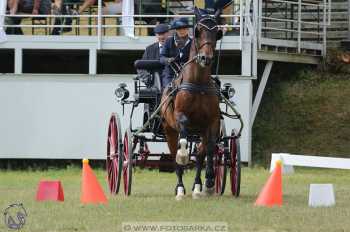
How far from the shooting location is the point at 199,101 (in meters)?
14.3

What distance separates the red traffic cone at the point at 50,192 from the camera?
47.6ft

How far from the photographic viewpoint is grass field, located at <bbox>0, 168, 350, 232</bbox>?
458 inches

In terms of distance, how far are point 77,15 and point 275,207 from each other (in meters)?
10.6

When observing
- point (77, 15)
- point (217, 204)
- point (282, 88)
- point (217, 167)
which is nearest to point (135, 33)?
point (77, 15)

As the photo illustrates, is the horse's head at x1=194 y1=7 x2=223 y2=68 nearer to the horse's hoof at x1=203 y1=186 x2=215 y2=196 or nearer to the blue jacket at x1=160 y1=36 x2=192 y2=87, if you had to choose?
the blue jacket at x1=160 y1=36 x2=192 y2=87

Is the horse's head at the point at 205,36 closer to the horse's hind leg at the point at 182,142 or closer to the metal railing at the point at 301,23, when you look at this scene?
the horse's hind leg at the point at 182,142

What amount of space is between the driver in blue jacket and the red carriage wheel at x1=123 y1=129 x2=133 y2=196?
852 mm

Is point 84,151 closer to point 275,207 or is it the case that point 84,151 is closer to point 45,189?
point 45,189

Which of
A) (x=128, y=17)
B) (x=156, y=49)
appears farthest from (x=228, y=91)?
(x=128, y=17)

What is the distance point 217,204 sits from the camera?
13.7 m

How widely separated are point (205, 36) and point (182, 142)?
1.30 metres

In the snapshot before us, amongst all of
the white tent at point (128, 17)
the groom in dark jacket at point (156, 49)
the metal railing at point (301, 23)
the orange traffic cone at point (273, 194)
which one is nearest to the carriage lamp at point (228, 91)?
the groom in dark jacket at point (156, 49)

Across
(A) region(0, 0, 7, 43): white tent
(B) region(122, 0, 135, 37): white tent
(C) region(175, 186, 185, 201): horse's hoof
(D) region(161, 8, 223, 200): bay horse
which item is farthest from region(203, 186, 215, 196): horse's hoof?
(A) region(0, 0, 7, 43): white tent

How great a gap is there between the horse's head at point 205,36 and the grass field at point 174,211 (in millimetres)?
1721
